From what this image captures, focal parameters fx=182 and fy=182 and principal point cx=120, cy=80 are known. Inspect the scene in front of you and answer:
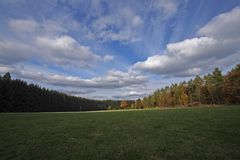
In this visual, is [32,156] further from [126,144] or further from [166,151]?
[166,151]

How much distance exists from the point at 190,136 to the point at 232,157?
3.46m

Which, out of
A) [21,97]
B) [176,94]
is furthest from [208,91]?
[21,97]

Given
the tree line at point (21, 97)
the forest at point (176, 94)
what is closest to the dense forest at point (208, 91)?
the forest at point (176, 94)

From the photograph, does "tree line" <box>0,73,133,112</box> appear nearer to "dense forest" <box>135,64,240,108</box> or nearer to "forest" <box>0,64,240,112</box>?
"forest" <box>0,64,240,112</box>

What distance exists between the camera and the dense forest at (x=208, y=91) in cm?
6286

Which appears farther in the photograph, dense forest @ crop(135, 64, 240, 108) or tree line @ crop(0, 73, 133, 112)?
tree line @ crop(0, 73, 133, 112)

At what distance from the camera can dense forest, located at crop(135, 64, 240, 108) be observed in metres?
62.9

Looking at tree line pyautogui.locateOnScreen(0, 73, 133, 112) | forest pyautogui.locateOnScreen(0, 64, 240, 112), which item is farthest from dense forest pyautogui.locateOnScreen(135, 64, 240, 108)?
tree line pyautogui.locateOnScreen(0, 73, 133, 112)

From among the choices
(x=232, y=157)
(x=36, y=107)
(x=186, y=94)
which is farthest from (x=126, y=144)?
(x=186, y=94)

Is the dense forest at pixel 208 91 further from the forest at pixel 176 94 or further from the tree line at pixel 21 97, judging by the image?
the tree line at pixel 21 97

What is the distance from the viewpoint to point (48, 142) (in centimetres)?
960

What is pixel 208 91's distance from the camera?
261 feet

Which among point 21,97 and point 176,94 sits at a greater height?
point 176,94

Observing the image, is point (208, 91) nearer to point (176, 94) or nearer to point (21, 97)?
point (176, 94)
